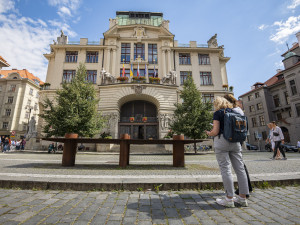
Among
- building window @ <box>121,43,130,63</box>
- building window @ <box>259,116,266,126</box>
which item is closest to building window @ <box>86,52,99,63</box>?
building window @ <box>121,43,130,63</box>

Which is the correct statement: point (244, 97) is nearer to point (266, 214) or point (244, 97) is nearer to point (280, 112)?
point (280, 112)

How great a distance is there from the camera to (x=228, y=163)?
107 inches

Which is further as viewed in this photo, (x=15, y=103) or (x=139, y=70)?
(x=15, y=103)

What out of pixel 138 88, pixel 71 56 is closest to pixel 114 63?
pixel 138 88

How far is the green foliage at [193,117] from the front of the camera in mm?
16562

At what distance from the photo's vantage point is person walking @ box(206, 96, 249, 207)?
2596 millimetres

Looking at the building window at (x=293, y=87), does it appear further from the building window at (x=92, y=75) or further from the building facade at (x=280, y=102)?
the building window at (x=92, y=75)

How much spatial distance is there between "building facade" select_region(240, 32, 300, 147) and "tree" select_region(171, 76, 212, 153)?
14693 mm

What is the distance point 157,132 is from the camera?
23766 millimetres

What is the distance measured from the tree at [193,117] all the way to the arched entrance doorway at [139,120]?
6670mm

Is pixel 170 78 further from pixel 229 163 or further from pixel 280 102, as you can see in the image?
pixel 280 102

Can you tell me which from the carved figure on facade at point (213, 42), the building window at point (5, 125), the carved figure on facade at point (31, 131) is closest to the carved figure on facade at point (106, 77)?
the carved figure on facade at point (31, 131)

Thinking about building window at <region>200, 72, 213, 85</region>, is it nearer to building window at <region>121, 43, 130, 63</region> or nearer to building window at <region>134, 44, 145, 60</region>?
building window at <region>134, 44, 145, 60</region>

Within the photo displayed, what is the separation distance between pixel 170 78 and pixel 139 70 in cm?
576
